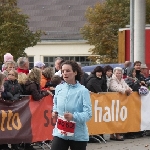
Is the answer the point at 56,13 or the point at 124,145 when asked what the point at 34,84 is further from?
the point at 56,13

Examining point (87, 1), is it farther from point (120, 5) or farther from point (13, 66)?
point (13, 66)

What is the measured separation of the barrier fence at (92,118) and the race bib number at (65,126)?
385 centimetres

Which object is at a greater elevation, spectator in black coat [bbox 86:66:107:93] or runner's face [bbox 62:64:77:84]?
runner's face [bbox 62:64:77:84]

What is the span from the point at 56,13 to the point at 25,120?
187ft

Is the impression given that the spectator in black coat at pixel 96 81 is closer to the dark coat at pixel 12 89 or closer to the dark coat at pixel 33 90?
the dark coat at pixel 33 90

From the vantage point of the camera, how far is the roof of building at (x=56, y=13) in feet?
219

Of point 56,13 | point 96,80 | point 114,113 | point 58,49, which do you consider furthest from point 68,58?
point 96,80

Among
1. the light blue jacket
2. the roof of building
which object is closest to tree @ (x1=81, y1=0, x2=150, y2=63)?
the roof of building

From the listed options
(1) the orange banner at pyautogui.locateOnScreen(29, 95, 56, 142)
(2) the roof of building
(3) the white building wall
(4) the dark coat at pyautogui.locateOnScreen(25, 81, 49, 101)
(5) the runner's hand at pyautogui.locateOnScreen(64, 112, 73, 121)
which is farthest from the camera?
(2) the roof of building

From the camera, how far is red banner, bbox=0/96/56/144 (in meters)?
11.1

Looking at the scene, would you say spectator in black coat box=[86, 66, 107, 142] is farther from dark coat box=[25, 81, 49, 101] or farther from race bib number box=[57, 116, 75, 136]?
race bib number box=[57, 116, 75, 136]

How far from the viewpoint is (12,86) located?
1127 cm

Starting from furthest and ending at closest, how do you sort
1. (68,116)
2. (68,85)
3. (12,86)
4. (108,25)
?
(108,25) < (12,86) < (68,85) < (68,116)

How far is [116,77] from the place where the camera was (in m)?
13.9
